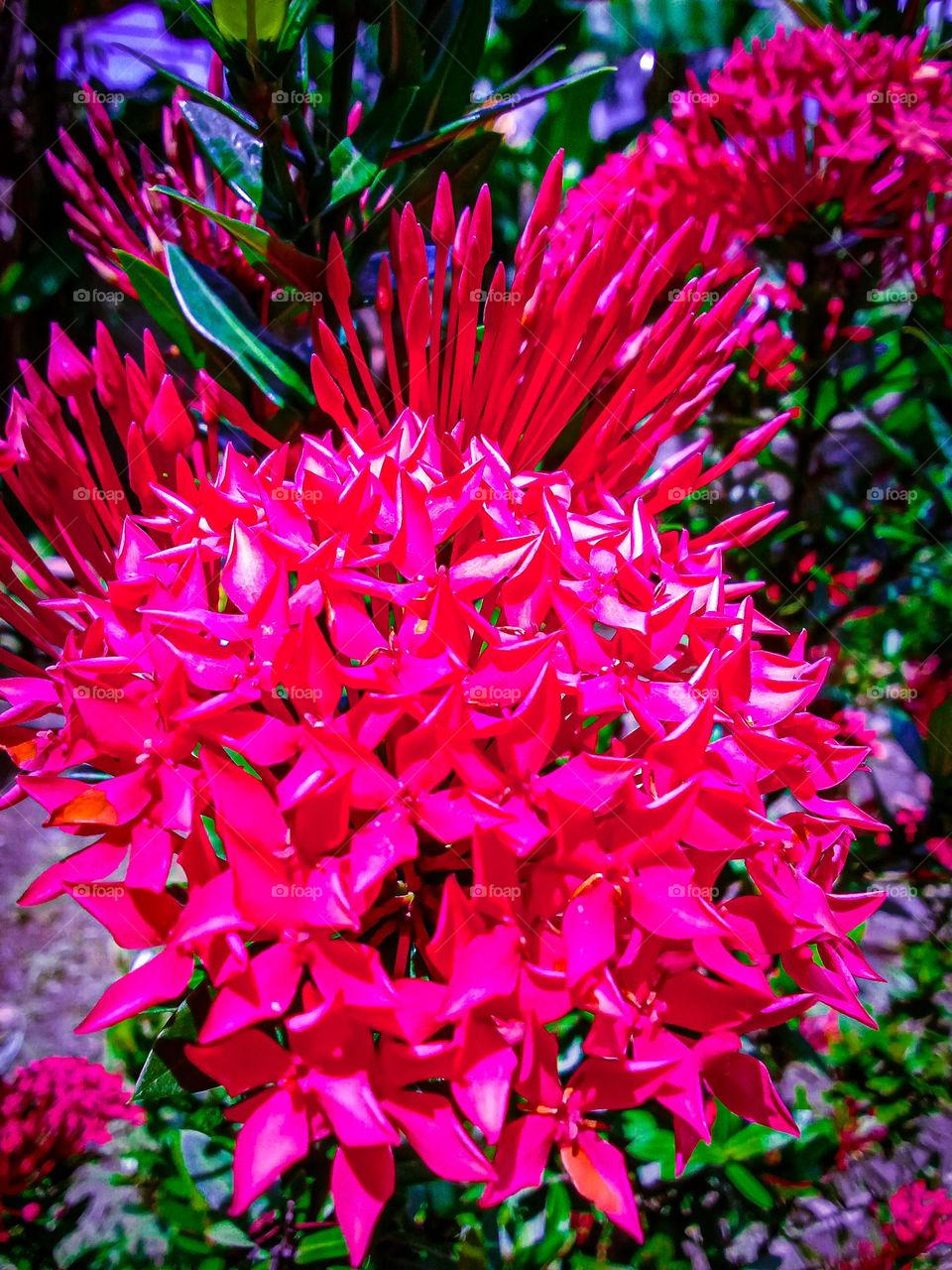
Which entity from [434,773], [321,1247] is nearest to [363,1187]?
[434,773]

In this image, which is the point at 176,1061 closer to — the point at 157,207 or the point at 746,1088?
the point at 746,1088

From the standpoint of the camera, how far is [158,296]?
1.68 ft

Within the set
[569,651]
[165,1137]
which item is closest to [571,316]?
[569,651]

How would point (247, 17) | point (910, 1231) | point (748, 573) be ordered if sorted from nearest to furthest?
point (247, 17)
point (910, 1231)
point (748, 573)

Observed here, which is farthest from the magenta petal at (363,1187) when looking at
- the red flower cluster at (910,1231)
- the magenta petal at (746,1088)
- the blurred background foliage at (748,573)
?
the red flower cluster at (910,1231)

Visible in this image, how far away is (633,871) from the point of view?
316 millimetres

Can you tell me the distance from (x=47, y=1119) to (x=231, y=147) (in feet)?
2.36

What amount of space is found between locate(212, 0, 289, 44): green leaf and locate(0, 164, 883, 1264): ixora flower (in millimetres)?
133

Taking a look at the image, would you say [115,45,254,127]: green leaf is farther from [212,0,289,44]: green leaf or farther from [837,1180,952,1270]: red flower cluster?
[837,1180,952,1270]: red flower cluster

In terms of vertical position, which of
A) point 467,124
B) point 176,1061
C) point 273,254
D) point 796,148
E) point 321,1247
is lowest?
point 321,1247

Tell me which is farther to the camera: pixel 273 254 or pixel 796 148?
pixel 796 148

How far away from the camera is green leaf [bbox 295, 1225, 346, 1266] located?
0.57m

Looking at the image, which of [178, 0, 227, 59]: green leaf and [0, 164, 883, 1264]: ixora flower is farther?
[178, 0, 227, 59]: green leaf

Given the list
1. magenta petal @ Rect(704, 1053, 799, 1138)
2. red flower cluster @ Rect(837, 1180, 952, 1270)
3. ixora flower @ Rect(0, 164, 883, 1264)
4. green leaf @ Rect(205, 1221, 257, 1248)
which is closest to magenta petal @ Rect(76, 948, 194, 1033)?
ixora flower @ Rect(0, 164, 883, 1264)
